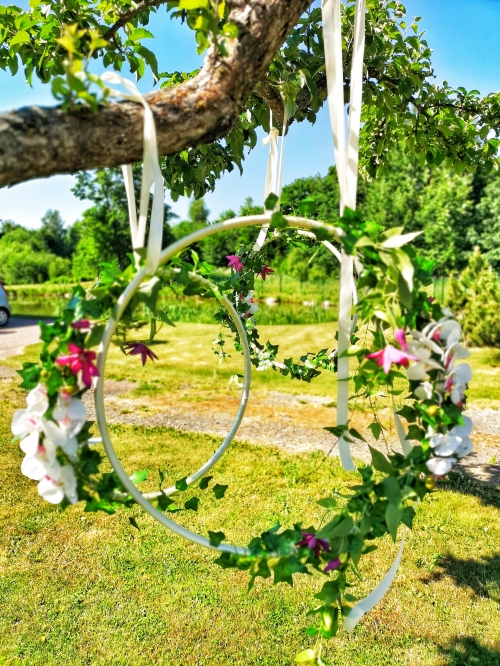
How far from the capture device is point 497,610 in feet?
8.28

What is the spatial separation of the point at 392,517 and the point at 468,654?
1510 millimetres

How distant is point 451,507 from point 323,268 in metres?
17.2

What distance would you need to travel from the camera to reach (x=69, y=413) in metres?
1.14

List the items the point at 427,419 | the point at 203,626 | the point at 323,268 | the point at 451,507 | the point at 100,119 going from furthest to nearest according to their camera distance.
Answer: the point at 323,268 < the point at 451,507 < the point at 203,626 < the point at 427,419 < the point at 100,119

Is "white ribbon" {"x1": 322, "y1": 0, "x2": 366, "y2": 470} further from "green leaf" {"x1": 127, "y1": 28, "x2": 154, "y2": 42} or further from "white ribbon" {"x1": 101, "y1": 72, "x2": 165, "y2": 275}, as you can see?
"green leaf" {"x1": 127, "y1": 28, "x2": 154, "y2": 42}

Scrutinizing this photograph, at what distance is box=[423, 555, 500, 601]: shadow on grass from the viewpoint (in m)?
2.68

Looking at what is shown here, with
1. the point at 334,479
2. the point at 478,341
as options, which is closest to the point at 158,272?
the point at 334,479

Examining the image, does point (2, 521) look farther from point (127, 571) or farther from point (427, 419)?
point (427, 419)

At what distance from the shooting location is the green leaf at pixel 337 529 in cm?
125

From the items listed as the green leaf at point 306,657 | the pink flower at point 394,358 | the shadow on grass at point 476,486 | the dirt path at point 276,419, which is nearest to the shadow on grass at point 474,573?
the shadow on grass at point 476,486

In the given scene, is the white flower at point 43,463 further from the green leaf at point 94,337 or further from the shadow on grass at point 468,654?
the shadow on grass at point 468,654

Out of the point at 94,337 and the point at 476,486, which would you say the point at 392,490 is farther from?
the point at 476,486

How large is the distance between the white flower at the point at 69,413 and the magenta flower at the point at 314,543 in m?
0.62

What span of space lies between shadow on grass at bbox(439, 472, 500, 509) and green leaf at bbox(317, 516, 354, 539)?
2819 mm
